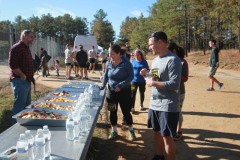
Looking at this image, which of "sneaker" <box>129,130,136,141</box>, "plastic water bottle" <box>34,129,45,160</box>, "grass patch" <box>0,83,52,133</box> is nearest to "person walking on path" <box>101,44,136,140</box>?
"sneaker" <box>129,130,136,141</box>

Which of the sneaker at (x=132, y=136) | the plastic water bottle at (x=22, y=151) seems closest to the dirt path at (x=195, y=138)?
the sneaker at (x=132, y=136)

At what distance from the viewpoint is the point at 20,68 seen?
18.7 feet

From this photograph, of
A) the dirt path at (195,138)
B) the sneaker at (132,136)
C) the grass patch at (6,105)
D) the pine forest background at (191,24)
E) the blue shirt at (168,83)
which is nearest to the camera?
the blue shirt at (168,83)

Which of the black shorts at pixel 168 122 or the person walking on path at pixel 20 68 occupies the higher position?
the person walking on path at pixel 20 68

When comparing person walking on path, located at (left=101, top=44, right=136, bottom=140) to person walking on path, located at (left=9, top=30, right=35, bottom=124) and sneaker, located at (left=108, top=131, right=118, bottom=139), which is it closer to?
sneaker, located at (left=108, top=131, right=118, bottom=139)

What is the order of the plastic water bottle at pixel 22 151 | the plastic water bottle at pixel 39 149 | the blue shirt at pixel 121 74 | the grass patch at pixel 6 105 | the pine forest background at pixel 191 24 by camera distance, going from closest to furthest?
the plastic water bottle at pixel 22 151, the plastic water bottle at pixel 39 149, the blue shirt at pixel 121 74, the grass patch at pixel 6 105, the pine forest background at pixel 191 24

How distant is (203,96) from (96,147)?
6.86 m

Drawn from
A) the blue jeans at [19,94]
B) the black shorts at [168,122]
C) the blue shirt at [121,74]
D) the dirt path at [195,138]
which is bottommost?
the dirt path at [195,138]

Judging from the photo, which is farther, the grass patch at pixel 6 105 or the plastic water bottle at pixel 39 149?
the grass patch at pixel 6 105

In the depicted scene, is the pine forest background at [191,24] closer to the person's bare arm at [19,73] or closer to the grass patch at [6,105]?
the grass patch at [6,105]

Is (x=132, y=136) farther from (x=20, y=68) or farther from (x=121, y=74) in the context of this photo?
(x=20, y=68)

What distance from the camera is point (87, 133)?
345 centimetres

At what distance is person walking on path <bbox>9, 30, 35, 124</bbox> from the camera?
5582mm

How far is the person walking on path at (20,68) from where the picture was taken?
5.58 m
